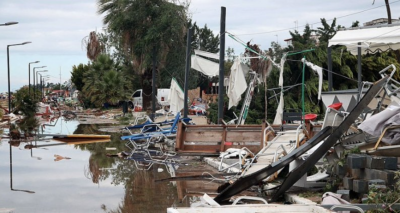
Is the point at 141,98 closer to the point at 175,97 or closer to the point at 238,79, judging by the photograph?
the point at 175,97

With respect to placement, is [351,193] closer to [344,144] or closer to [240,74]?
[344,144]

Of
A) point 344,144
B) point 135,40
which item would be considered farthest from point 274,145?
point 135,40

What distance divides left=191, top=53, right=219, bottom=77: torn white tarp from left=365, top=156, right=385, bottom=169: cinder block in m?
15.3

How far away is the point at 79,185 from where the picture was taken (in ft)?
43.1

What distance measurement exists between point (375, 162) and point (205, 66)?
15.8 m

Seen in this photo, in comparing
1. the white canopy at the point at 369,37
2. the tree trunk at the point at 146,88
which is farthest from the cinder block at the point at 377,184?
the tree trunk at the point at 146,88

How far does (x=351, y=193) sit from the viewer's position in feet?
30.4

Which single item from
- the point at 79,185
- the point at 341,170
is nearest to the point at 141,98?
the point at 79,185

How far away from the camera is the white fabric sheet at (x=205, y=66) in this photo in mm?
24062

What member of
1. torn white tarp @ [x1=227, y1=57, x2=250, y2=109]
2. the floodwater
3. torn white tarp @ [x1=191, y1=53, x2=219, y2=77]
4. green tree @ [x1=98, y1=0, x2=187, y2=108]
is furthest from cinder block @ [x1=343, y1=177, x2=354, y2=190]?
green tree @ [x1=98, y1=0, x2=187, y2=108]

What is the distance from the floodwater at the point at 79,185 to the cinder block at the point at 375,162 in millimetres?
3164

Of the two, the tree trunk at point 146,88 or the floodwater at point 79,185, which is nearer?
the floodwater at point 79,185

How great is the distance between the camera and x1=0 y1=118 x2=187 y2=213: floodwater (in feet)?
34.4

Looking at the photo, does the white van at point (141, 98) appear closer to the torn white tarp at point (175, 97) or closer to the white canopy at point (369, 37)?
the torn white tarp at point (175, 97)
